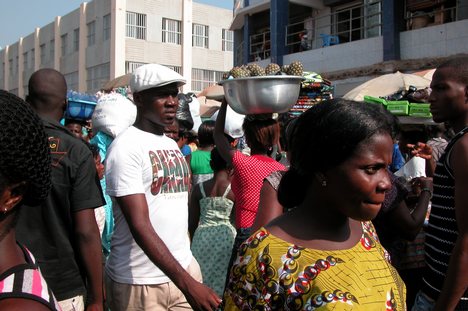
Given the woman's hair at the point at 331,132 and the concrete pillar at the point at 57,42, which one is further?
the concrete pillar at the point at 57,42

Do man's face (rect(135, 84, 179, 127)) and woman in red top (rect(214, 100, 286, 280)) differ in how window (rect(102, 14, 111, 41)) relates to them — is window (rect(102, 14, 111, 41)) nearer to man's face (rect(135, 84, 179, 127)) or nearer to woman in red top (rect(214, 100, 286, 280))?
woman in red top (rect(214, 100, 286, 280))

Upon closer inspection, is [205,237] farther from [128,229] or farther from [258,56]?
[258,56]

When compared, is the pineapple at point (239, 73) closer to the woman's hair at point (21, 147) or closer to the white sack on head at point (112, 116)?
the white sack on head at point (112, 116)

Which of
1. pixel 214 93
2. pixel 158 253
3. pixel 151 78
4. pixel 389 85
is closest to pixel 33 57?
pixel 214 93

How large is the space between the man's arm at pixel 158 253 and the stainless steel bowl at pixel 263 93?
1155mm

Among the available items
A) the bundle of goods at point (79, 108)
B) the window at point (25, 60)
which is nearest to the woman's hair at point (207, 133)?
the bundle of goods at point (79, 108)

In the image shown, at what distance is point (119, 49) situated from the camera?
31.4 m

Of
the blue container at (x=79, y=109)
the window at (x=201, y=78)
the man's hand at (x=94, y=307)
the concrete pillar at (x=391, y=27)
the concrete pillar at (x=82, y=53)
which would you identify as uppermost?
the concrete pillar at (x=82, y=53)

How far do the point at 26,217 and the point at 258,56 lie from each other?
18104mm

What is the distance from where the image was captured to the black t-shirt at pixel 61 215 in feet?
8.08

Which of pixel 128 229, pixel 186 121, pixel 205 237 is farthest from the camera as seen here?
pixel 186 121

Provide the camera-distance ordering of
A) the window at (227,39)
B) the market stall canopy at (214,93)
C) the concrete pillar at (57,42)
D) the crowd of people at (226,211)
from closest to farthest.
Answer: the crowd of people at (226,211)
the market stall canopy at (214,93)
the window at (227,39)
the concrete pillar at (57,42)

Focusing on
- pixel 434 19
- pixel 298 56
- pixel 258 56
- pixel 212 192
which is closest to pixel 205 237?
pixel 212 192

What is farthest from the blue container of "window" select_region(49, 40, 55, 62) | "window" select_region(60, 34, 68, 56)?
"window" select_region(49, 40, 55, 62)
